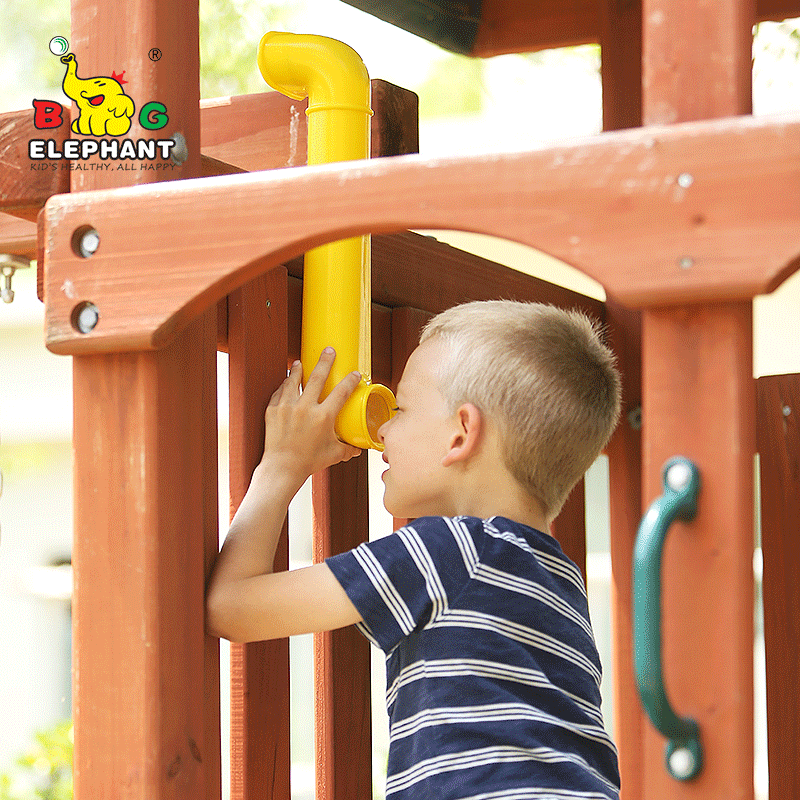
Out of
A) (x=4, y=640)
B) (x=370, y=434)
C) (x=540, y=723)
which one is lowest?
(x=4, y=640)

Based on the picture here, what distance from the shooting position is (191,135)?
1088 mm

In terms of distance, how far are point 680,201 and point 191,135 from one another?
1.65 feet

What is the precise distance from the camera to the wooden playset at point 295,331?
0.81 metres

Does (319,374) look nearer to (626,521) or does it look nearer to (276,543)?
(276,543)

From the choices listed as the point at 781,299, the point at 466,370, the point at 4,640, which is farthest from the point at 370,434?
the point at 4,640

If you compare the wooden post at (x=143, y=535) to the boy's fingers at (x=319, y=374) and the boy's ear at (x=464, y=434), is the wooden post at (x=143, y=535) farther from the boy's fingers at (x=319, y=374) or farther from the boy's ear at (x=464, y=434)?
the boy's ear at (x=464, y=434)

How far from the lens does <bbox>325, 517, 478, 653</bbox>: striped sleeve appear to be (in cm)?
110

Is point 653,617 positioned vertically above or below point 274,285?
below

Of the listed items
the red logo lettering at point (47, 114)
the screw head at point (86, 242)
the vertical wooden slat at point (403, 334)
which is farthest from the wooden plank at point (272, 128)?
the screw head at point (86, 242)

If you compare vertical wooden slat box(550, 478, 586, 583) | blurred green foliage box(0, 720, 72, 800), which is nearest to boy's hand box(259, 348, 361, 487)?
vertical wooden slat box(550, 478, 586, 583)

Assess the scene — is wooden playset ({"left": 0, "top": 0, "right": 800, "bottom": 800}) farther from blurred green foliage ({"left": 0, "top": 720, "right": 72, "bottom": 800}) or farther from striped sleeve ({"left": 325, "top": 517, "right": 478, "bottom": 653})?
blurred green foliage ({"left": 0, "top": 720, "right": 72, "bottom": 800})

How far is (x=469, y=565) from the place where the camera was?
3.83 feet

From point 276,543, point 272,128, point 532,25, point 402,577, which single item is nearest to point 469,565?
point 402,577

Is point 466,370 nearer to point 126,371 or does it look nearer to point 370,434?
point 370,434
